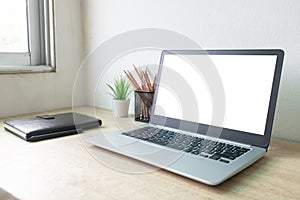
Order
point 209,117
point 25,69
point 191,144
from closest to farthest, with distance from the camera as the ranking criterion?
point 191,144 → point 209,117 → point 25,69

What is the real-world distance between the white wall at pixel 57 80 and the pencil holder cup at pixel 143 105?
0.44m

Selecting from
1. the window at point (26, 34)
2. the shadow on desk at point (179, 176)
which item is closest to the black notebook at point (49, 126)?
the shadow on desk at point (179, 176)

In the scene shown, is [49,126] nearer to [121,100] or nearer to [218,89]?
[121,100]

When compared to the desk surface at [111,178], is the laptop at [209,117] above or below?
above

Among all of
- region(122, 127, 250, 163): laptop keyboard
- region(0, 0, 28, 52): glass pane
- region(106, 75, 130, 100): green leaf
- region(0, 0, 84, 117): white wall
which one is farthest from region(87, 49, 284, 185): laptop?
region(0, 0, 28, 52): glass pane

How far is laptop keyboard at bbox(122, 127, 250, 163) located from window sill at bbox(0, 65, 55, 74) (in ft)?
2.04

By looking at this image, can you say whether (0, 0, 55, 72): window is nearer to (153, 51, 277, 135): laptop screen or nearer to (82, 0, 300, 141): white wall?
(82, 0, 300, 141): white wall

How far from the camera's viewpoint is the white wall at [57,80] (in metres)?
1.16

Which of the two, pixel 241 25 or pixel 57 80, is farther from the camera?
pixel 57 80

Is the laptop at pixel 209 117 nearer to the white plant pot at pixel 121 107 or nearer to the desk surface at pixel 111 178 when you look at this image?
the desk surface at pixel 111 178

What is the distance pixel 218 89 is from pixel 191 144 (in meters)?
0.19

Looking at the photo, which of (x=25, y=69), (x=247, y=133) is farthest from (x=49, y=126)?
(x=247, y=133)

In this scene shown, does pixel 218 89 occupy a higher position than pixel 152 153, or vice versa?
pixel 218 89

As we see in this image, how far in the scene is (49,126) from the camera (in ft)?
2.86
